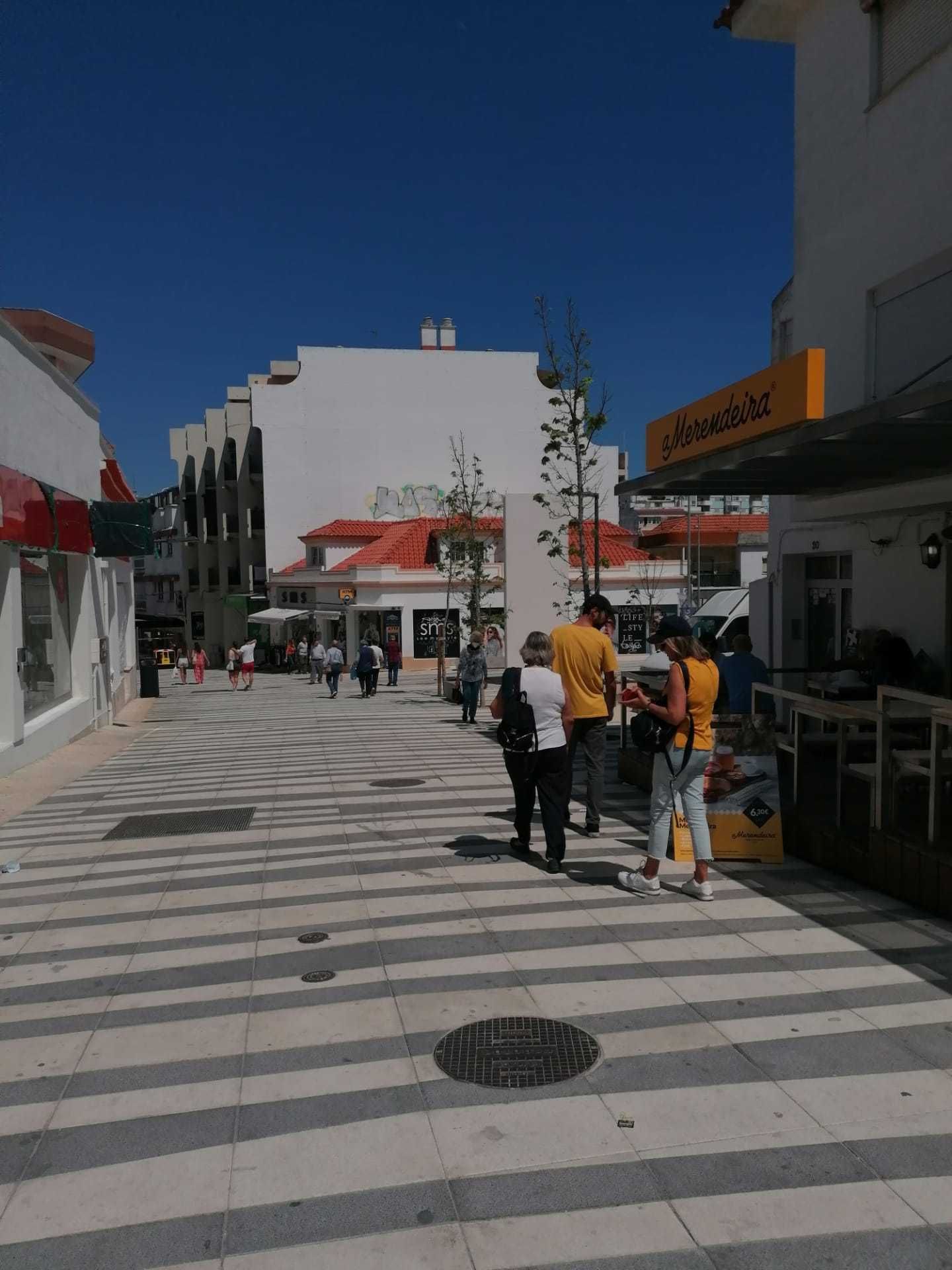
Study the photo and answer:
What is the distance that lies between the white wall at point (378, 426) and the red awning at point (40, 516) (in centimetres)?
3559

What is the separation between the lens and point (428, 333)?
57.7m

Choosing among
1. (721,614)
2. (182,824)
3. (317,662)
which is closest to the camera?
(182,824)

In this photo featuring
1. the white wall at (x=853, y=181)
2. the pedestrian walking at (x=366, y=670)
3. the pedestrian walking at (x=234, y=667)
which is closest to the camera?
the white wall at (x=853, y=181)

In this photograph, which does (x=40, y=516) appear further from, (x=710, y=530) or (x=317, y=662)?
(x=710, y=530)

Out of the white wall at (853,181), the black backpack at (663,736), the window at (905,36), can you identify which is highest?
the window at (905,36)

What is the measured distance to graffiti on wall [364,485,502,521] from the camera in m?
53.2

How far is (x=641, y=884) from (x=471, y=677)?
11706mm

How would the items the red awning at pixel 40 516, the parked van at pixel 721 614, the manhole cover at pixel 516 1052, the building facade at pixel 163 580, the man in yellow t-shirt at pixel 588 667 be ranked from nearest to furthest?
the manhole cover at pixel 516 1052, the man in yellow t-shirt at pixel 588 667, the red awning at pixel 40 516, the parked van at pixel 721 614, the building facade at pixel 163 580

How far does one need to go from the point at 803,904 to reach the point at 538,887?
170 cm

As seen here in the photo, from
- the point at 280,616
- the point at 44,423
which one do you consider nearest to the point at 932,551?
the point at 44,423

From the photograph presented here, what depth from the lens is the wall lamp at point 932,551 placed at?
985 centimetres

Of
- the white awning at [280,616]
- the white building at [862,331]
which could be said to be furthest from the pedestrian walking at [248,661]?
the white building at [862,331]

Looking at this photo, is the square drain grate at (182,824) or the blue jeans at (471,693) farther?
the blue jeans at (471,693)

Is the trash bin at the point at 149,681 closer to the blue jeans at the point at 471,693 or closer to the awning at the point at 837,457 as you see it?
→ the blue jeans at the point at 471,693
